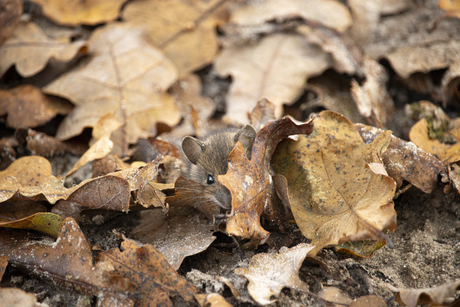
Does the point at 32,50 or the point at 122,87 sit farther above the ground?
the point at 32,50

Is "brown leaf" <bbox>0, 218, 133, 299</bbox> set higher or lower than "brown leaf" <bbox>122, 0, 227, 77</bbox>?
lower

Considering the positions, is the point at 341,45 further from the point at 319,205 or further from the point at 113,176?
the point at 113,176

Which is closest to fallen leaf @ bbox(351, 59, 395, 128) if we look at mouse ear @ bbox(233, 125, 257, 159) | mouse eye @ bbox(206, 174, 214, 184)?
mouse ear @ bbox(233, 125, 257, 159)

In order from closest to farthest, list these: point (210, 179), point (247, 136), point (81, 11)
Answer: point (247, 136) < point (210, 179) < point (81, 11)

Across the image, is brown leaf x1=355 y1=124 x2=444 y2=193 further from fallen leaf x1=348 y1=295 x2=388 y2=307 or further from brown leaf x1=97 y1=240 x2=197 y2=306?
brown leaf x1=97 y1=240 x2=197 y2=306

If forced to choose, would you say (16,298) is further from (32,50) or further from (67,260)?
(32,50)

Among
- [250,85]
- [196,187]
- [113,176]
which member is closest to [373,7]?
[250,85]

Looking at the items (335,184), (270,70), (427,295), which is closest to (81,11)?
(270,70)
